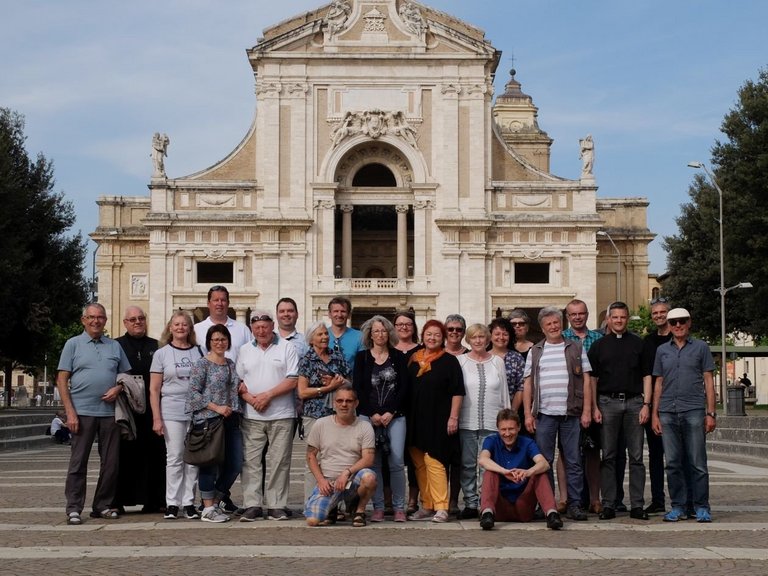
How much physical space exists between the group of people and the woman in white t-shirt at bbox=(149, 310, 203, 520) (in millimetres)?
18

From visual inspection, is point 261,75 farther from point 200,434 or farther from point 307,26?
point 200,434

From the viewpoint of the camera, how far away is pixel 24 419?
35.1 meters

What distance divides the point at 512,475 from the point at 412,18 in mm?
47773

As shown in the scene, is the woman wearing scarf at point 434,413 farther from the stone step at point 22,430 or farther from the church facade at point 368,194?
the church facade at point 368,194

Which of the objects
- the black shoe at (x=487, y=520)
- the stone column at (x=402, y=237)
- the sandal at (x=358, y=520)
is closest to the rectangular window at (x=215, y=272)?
the stone column at (x=402, y=237)

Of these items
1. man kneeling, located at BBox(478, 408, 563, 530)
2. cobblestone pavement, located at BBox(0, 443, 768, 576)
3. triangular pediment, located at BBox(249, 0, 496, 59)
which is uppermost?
triangular pediment, located at BBox(249, 0, 496, 59)

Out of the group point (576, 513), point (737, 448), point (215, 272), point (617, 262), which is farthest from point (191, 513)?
point (617, 262)

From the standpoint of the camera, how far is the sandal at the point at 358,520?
13102mm

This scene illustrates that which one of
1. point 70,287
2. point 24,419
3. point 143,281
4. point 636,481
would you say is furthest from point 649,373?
point 143,281

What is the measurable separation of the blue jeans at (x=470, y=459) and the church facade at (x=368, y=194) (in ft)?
142

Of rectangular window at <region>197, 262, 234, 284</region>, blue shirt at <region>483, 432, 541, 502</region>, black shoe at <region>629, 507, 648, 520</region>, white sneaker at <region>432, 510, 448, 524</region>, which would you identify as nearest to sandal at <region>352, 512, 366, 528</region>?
white sneaker at <region>432, 510, 448, 524</region>

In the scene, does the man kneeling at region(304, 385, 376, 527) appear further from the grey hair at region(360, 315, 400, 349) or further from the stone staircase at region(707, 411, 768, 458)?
the stone staircase at region(707, 411, 768, 458)

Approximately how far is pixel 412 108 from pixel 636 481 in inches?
1800

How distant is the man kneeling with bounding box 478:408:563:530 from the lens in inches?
517
